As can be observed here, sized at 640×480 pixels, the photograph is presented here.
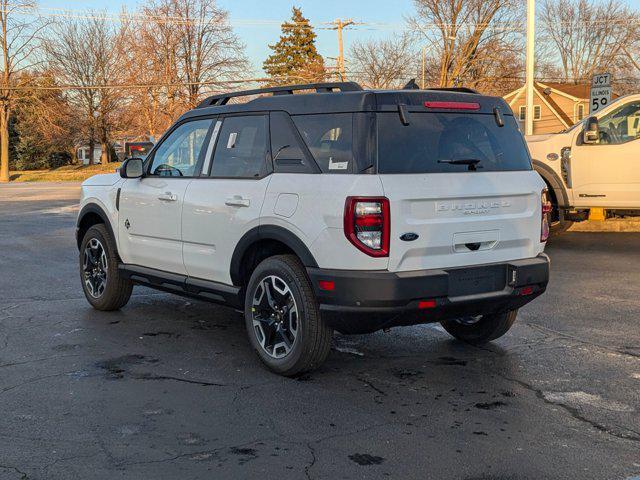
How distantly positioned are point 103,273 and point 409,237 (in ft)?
12.2

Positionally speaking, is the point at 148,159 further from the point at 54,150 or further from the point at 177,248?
the point at 54,150

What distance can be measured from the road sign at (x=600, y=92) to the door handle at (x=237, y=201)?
36.6 ft

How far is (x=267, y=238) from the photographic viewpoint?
505 centimetres

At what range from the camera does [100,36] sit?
60.7 metres

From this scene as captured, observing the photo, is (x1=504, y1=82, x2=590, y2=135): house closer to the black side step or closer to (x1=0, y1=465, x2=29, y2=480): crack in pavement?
the black side step

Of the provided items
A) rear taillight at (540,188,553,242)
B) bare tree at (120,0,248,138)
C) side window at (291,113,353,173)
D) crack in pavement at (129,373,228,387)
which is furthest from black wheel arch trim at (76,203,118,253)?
bare tree at (120,0,248,138)

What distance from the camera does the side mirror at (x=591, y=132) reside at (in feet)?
35.7

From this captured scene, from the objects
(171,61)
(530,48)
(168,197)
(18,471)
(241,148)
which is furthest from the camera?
(171,61)

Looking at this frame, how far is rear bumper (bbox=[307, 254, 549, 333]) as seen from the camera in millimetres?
4477

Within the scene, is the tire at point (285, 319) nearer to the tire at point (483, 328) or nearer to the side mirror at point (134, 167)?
the tire at point (483, 328)

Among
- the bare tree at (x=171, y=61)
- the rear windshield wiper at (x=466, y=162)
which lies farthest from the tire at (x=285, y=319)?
the bare tree at (x=171, y=61)

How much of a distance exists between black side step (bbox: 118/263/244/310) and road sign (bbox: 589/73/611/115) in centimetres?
1096

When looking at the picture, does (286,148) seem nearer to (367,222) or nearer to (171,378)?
(367,222)

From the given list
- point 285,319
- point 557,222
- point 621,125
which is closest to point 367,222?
point 285,319
